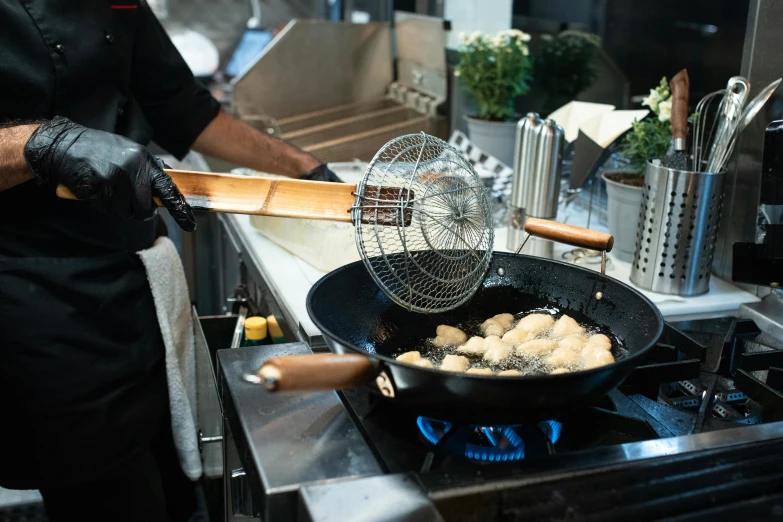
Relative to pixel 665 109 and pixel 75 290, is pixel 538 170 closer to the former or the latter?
pixel 665 109

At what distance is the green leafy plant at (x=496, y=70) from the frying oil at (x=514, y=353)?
3.66 ft

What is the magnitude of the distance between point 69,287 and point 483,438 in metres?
0.85

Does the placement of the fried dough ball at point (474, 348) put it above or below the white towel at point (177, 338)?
above

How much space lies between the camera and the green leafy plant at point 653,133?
149cm

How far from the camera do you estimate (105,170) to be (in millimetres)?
1076

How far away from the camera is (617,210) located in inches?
63.1

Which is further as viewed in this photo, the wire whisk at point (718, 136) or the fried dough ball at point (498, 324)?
the wire whisk at point (718, 136)

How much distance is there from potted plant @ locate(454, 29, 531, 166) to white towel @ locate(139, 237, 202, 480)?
1021mm

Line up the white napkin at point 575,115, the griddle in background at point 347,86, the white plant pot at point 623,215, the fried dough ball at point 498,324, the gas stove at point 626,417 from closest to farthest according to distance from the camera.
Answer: the gas stove at point 626,417, the fried dough ball at point 498,324, the white plant pot at point 623,215, the white napkin at point 575,115, the griddle in background at point 347,86

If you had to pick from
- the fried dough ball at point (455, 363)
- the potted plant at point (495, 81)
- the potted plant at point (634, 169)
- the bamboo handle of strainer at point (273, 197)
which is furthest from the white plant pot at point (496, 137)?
the fried dough ball at point (455, 363)

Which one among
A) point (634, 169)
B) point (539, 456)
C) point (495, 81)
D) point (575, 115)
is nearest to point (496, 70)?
point (495, 81)

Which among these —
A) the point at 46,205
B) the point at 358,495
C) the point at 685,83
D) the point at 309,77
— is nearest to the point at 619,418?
the point at 358,495

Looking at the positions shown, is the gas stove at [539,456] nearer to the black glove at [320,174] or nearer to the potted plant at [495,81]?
the black glove at [320,174]

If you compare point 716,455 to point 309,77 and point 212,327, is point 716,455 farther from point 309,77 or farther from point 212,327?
point 309,77
